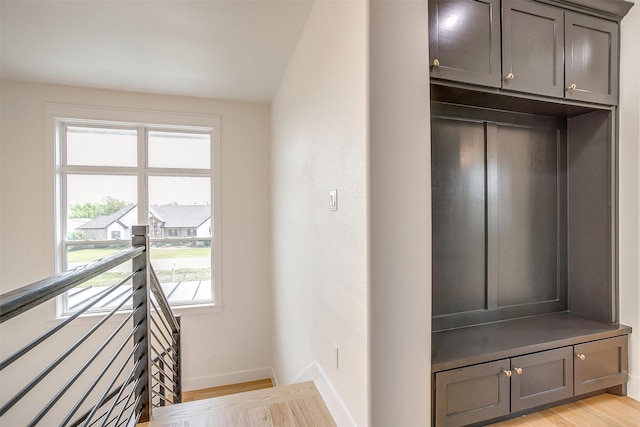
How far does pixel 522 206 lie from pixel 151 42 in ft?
9.73

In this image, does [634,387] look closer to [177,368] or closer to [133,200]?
[177,368]

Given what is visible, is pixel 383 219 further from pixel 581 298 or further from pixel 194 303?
pixel 194 303

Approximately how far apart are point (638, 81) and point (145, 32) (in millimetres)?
3246

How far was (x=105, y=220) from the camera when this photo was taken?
3355 mm

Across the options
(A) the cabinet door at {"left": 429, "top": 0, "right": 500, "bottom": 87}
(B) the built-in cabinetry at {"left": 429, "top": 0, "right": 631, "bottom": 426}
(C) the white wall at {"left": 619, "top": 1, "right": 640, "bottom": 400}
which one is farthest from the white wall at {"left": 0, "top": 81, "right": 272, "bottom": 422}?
(C) the white wall at {"left": 619, "top": 1, "right": 640, "bottom": 400}

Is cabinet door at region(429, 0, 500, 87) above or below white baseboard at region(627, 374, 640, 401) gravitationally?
above

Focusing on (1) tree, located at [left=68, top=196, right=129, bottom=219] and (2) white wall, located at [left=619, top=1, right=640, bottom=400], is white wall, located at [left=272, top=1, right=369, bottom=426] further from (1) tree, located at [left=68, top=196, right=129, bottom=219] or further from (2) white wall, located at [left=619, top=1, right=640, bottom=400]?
(1) tree, located at [left=68, top=196, right=129, bottom=219]

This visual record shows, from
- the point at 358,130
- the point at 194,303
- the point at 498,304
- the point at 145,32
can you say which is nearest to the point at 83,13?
the point at 145,32

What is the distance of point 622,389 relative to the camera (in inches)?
76.3

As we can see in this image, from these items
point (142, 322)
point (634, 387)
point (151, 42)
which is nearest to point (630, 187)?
point (634, 387)

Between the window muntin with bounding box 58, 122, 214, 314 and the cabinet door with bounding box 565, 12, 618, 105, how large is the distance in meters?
3.29

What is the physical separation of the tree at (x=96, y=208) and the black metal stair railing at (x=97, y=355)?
0.87 m

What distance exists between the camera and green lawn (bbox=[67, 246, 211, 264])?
10.7 ft

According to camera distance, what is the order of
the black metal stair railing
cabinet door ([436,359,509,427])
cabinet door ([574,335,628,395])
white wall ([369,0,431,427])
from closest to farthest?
the black metal stair railing, white wall ([369,0,431,427]), cabinet door ([436,359,509,427]), cabinet door ([574,335,628,395])
